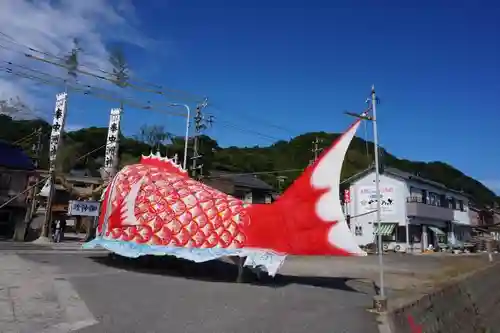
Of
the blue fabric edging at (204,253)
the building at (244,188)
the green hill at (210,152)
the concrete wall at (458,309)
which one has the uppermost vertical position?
the green hill at (210,152)

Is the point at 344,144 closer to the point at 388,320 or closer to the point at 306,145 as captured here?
the point at 388,320

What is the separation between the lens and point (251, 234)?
11672mm

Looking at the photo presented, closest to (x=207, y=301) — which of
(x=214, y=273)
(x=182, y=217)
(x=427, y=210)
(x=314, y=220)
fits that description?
(x=182, y=217)

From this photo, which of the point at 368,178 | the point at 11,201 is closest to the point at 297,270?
the point at 11,201

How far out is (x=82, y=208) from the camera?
26.3 m

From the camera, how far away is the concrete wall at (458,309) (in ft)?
30.9

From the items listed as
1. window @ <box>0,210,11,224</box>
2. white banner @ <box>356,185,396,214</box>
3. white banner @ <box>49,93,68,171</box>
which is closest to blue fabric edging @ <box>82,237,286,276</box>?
white banner @ <box>49,93,68,171</box>

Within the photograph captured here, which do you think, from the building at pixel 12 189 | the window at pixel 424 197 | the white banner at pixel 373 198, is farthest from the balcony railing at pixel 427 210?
the building at pixel 12 189

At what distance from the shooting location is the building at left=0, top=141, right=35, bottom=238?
1064 inches

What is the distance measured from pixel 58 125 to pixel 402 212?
31238 millimetres

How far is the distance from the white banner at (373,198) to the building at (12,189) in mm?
28297

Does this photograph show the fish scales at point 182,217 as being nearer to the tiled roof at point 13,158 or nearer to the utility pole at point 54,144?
the utility pole at point 54,144

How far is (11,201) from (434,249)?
126 feet

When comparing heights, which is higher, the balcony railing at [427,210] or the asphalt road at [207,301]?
the balcony railing at [427,210]
